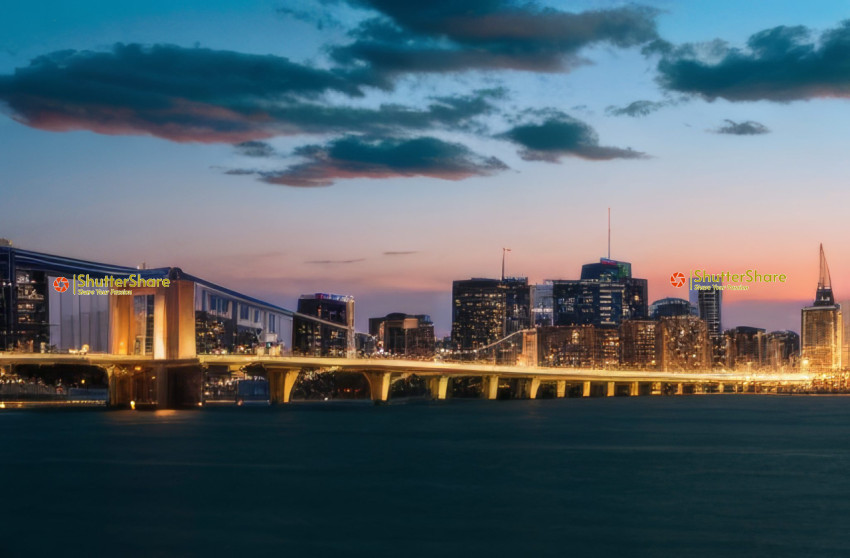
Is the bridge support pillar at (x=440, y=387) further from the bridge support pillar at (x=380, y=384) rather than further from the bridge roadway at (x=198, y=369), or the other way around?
the bridge support pillar at (x=380, y=384)

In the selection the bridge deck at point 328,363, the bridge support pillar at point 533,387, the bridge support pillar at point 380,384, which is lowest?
the bridge support pillar at point 533,387

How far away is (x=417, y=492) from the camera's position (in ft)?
144

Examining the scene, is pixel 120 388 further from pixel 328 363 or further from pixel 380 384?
pixel 380 384

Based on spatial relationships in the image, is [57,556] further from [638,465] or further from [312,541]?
[638,465]

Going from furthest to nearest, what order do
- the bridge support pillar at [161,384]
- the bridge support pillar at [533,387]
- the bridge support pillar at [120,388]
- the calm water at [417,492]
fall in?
the bridge support pillar at [533,387] < the bridge support pillar at [120,388] < the bridge support pillar at [161,384] < the calm water at [417,492]

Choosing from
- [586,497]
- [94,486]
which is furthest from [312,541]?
[94,486]

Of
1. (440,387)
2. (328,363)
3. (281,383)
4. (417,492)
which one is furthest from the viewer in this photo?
(440,387)

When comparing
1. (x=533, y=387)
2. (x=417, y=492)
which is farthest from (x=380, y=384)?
(x=417, y=492)

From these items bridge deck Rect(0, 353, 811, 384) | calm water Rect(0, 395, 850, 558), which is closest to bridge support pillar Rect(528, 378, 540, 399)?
bridge deck Rect(0, 353, 811, 384)


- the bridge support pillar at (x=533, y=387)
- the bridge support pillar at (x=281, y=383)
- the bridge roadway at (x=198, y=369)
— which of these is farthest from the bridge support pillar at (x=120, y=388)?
the bridge support pillar at (x=533, y=387)

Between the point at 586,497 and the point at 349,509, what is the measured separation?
8885mm

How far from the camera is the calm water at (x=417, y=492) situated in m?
32.3

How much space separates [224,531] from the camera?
112 ft

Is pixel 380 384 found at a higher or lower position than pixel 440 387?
higher
